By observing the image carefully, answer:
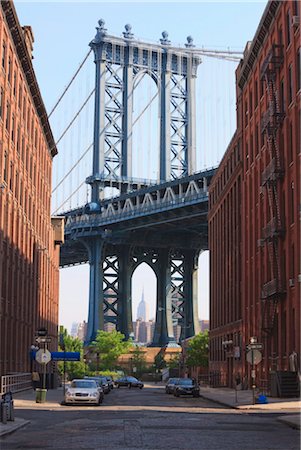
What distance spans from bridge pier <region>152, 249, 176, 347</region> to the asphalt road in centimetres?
11845

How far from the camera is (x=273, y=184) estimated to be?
54.4m

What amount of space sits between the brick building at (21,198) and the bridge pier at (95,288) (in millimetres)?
45416

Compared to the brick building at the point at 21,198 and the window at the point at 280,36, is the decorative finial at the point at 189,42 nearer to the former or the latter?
the brick building at the point at 21,198

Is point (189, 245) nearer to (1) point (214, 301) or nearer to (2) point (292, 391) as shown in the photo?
(1) point (214, 301)

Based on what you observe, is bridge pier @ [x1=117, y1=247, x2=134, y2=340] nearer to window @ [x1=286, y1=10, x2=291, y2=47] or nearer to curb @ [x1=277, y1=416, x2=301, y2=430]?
window @ [x1=286, y1=10, x2=291, y2=47]

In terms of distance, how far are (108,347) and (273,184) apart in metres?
89.6

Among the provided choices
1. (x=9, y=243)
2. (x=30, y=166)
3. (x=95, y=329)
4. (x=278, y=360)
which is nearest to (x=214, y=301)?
(x=30, y=166)

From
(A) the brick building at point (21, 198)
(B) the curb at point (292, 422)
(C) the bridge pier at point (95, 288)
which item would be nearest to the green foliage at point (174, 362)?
(C) the bridge pier at point (95, 288)

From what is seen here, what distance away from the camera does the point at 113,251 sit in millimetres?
156750

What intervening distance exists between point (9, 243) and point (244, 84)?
79.5 ft

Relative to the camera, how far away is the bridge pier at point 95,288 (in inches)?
5630

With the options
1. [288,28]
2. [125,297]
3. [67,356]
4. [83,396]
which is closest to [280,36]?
[288,28]

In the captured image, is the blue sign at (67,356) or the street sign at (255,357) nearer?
the street sign at (255,357)

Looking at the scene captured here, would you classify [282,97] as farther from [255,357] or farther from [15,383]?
[15,383]
